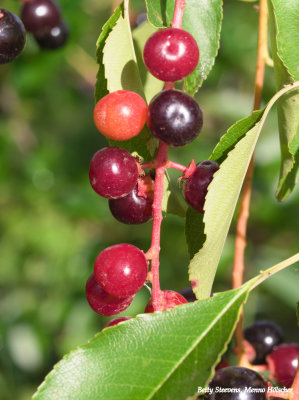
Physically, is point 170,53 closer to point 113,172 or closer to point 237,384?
point 113,172

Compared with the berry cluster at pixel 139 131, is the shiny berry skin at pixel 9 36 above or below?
above

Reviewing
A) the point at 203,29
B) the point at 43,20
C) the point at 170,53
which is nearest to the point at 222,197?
the point at 170,53

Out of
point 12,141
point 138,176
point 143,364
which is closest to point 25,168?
point 12,141

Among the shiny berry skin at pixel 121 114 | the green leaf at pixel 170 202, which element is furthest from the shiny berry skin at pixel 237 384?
the shiny berry skin at pixel 121 114

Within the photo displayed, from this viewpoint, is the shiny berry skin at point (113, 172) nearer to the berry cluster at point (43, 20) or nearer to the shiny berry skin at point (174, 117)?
the shiny berry skin at point (174, 117)

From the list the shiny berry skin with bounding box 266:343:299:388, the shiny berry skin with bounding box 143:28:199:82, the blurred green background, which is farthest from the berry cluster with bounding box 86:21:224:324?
the blurred green background

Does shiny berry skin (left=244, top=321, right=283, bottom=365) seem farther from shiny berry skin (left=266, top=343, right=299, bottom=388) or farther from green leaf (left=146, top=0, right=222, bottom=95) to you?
green leaf (left=146, top=0, right=222, bottom=95)
